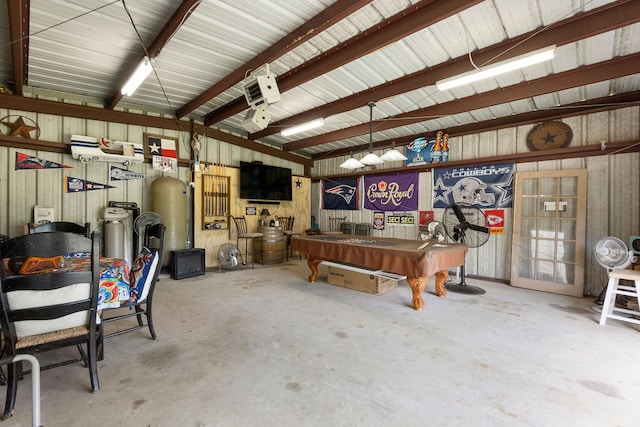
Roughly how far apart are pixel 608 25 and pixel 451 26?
1.38 metres

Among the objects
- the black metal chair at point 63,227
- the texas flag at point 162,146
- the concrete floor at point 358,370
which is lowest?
the concrete floor at point 358,370

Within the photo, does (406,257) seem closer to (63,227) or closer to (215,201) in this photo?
(63,227)

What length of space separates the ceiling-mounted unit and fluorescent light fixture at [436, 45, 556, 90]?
81.8 inches

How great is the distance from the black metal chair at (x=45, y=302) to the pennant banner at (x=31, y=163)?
378 cm

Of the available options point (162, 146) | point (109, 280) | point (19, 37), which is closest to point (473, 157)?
point (109, 280)

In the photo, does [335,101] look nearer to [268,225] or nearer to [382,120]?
[382,120]

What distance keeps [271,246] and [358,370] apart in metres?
4.78

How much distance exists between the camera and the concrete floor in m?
1.79

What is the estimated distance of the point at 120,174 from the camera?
541cm

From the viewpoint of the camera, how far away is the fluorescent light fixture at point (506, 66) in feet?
9.18

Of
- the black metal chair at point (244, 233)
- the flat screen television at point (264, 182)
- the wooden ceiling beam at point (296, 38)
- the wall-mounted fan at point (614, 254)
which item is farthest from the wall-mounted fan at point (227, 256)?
the wall-mounted fan at point (614, 254)

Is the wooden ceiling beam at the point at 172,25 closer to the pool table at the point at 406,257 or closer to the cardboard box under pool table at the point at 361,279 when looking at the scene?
the pool table at the point at 406,257

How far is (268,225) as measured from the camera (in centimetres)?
725

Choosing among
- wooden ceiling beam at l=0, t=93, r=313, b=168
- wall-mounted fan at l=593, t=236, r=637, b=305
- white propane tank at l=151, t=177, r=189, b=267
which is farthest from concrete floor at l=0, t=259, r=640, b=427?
wooden ceiling beam at l=0, t=93, r=313, b=168
